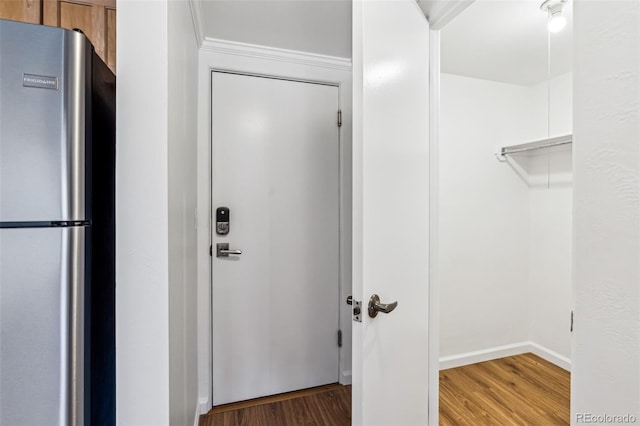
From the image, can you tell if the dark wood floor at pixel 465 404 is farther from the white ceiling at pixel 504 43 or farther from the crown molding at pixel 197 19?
the white ceiling at pixel 504 43

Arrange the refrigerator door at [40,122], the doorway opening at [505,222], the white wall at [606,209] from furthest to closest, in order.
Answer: the doorway opening at [505,222], the refrigerator door at [40,122], the white wall at [606,209]

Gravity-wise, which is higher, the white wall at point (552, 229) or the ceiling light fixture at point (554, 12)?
the ceiling light fixture at point (554, 12)

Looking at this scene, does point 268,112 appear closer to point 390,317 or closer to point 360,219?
point 360,219

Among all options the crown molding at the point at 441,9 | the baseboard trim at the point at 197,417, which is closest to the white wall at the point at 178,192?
the baseboard trim at the point at 197,417

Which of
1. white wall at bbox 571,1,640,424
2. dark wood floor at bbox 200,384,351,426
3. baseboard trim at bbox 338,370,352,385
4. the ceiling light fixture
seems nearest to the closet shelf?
the ceiling light fixture

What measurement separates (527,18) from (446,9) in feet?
3.22

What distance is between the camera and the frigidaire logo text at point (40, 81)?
694mm

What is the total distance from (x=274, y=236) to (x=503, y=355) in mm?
2225

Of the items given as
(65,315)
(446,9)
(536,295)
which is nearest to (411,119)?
(446,9)

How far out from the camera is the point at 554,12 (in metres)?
1.67

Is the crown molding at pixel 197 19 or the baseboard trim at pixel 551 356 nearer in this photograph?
the crown molding at pixel 197 19

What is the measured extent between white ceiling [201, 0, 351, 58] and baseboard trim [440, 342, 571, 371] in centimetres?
245

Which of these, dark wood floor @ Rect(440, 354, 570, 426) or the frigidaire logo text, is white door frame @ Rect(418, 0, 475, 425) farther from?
the frigidaire logo text

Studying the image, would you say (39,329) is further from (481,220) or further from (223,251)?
(481,220)
